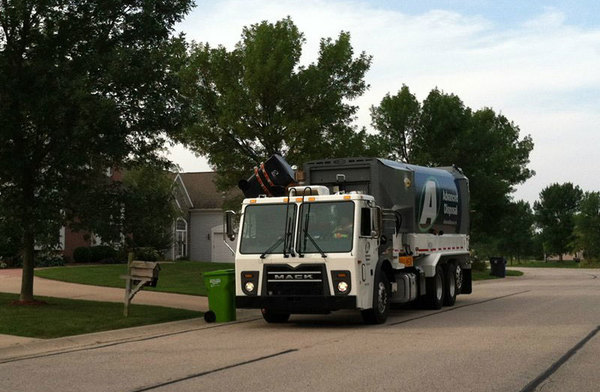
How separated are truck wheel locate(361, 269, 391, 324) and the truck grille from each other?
132 cm

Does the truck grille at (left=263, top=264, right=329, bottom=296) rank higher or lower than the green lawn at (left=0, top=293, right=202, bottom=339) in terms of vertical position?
higher

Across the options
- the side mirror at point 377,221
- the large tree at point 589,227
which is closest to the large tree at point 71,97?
the side mirror at point 377,221

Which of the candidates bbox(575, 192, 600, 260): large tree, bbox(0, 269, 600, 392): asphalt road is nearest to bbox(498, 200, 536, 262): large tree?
bbox(575, 192, 600, 260): large tree

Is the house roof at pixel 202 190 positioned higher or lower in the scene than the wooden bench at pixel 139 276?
higher

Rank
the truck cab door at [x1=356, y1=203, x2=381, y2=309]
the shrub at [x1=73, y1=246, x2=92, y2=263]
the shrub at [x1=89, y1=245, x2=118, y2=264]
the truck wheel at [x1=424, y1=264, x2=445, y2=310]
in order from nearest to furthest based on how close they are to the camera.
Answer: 1. the truck cab door at [x1=356, y1=203, x2=381, y2=309]
2. the truck wheel at [x1=424, y1=264, x2=445, y2=310]
3. the shrub at [x1=73, y1=246, x2=92, y2=263]
4. the shrub at [x1=89, y1=245, x2=118, y2=264]

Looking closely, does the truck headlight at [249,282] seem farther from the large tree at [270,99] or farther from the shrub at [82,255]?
the shrub at [82,255]

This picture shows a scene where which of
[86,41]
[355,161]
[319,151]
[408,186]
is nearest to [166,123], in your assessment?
[86,41]

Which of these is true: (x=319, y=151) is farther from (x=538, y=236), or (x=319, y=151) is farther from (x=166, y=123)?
(x=538, y=236)

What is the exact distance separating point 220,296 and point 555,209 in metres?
120

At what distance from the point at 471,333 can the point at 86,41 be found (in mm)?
10556

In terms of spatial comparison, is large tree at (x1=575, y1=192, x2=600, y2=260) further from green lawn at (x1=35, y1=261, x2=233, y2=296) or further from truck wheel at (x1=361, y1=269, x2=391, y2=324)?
truck wheel at (x1=361, y1=269, x2=391, y2=324)

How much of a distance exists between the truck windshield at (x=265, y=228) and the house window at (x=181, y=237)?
3498 centimetres

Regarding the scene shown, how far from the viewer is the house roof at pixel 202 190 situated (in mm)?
52412

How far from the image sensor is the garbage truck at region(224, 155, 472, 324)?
1472cm
